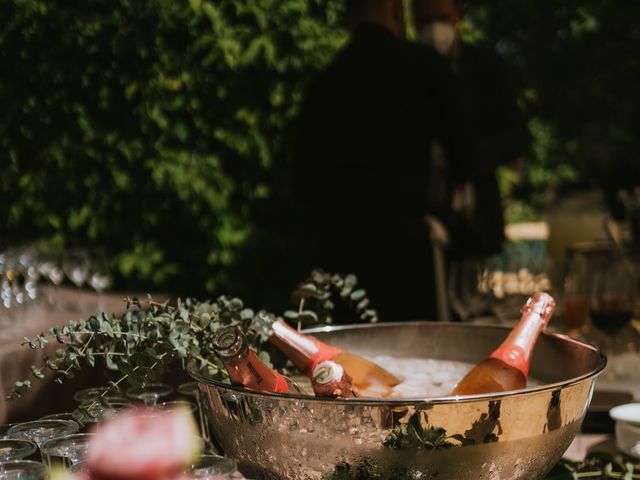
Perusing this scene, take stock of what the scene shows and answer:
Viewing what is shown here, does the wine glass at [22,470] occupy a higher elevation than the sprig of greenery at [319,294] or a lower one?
lower

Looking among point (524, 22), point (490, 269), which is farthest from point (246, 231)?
point (524, 22)

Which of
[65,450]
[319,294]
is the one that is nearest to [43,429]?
[65,450]

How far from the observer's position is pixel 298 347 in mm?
956

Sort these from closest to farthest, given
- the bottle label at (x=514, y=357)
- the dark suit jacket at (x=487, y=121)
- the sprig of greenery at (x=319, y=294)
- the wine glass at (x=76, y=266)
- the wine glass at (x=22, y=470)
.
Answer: the wine glass at (x=22, y=470) → the bottle label at (x=514, y=357) → the sprig of greenery at (x=319, y=294) → the wine glass at (x=76, y=266) → the dark suit jacket at (x=487, y=121)

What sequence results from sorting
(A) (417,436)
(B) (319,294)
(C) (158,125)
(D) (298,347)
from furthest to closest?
(C) (158,125)
(B) (319,294)
(D) (298,347)
(A) (417,436)

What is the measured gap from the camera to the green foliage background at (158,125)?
199 cm

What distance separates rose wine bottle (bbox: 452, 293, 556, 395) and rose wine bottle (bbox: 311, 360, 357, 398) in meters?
0.19

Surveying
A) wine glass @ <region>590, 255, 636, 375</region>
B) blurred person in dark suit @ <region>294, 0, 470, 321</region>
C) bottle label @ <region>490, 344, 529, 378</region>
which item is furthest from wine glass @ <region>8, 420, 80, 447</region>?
blurred person in dark suit @ <region>294, 0, 470, 321</region>

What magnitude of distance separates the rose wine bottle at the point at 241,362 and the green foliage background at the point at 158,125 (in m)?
1.27

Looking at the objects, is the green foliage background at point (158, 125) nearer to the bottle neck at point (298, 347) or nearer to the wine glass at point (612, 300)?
the bottle neck at point (298, 347)

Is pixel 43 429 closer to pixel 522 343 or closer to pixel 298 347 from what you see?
pixel 298 347

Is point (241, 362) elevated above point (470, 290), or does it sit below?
above

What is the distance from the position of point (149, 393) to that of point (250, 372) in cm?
29

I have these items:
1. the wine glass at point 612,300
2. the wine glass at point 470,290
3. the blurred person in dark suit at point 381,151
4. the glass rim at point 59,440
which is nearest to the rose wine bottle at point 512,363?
the glass rim at point 59,440
